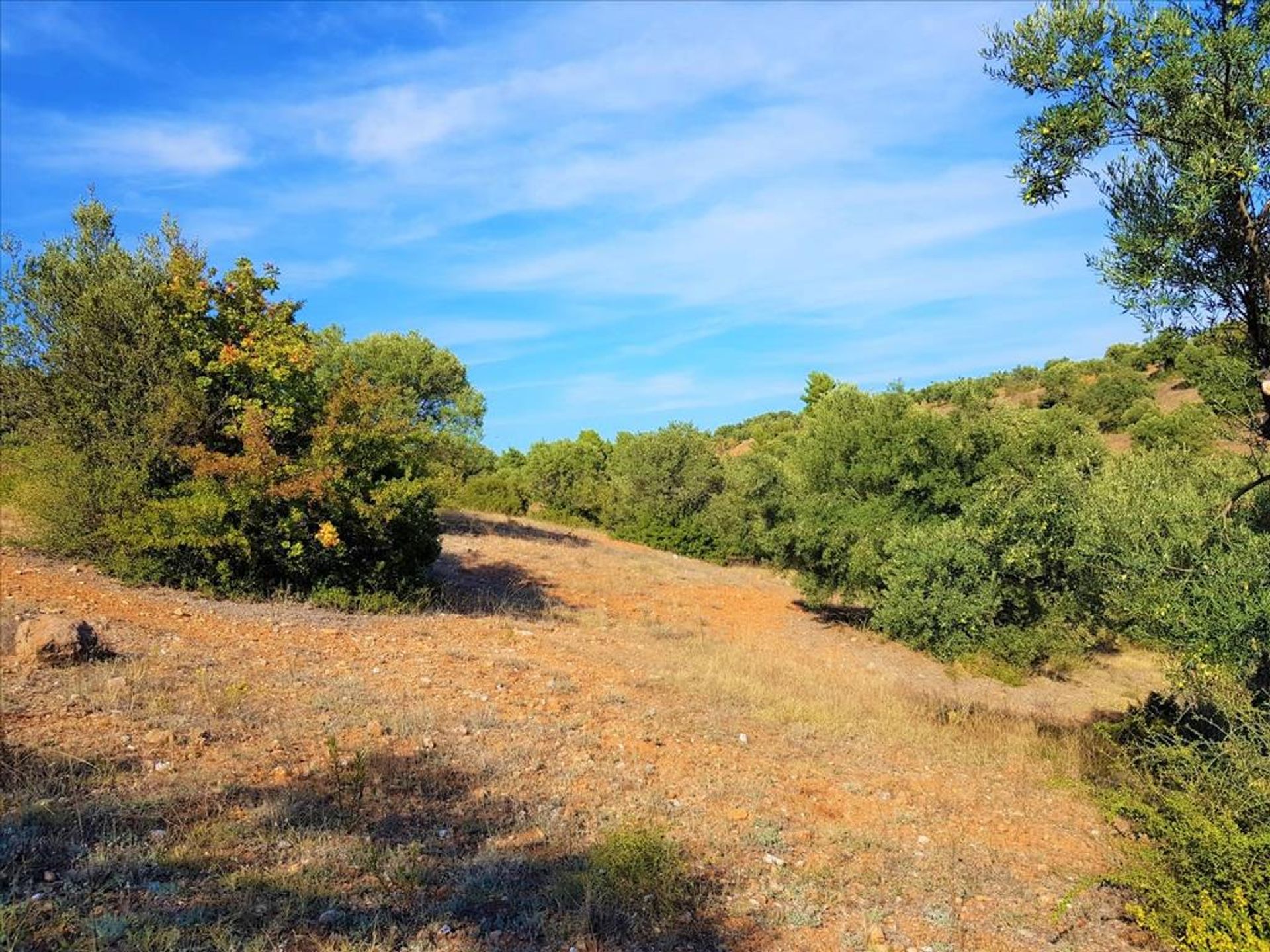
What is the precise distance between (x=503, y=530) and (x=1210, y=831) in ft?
83.4

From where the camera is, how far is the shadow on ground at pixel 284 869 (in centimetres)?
395

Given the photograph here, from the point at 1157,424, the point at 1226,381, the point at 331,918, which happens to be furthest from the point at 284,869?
the point at 1157,424

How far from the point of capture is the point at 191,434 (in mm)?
13141

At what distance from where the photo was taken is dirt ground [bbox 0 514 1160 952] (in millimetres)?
4434

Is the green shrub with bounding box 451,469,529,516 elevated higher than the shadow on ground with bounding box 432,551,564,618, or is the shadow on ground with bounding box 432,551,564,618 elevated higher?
the green shrub with bounding box 451,469,529,516

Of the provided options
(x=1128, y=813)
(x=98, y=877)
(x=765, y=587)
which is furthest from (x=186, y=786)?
(x=765, y=587)

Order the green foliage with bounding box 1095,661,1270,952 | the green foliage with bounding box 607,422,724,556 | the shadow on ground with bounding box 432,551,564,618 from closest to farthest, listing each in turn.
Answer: the green foliage with bounding box 1095,661,1270,952 → the shadow on ground with bounding box 432,551,564,618 → the green foliage with bounding box 607,422,724,556

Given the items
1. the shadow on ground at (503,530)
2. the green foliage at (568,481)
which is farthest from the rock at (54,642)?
the green foliage at (568,481)

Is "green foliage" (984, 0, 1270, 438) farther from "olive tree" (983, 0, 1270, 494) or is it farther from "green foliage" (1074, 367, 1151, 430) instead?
"green foliage" (1074, 367, 1151, 430)

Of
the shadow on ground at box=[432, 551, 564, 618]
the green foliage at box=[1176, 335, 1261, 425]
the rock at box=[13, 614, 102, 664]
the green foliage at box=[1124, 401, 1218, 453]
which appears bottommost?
the shadow on ground at box=[432, 551, 564, 618]

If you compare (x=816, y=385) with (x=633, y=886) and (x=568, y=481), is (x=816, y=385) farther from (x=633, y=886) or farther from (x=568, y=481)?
(x=633, y=886)

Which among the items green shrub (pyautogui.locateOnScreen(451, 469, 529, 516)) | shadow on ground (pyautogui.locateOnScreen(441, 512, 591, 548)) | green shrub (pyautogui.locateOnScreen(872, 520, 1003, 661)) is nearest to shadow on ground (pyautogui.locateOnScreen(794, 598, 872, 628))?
green shrub (pyautogui.locateOnScreen(872, 520, 1003, 661))

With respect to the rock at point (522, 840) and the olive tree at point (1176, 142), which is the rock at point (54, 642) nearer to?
the rock at point (522, 840)

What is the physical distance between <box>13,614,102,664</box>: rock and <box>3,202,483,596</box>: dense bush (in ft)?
12.0
